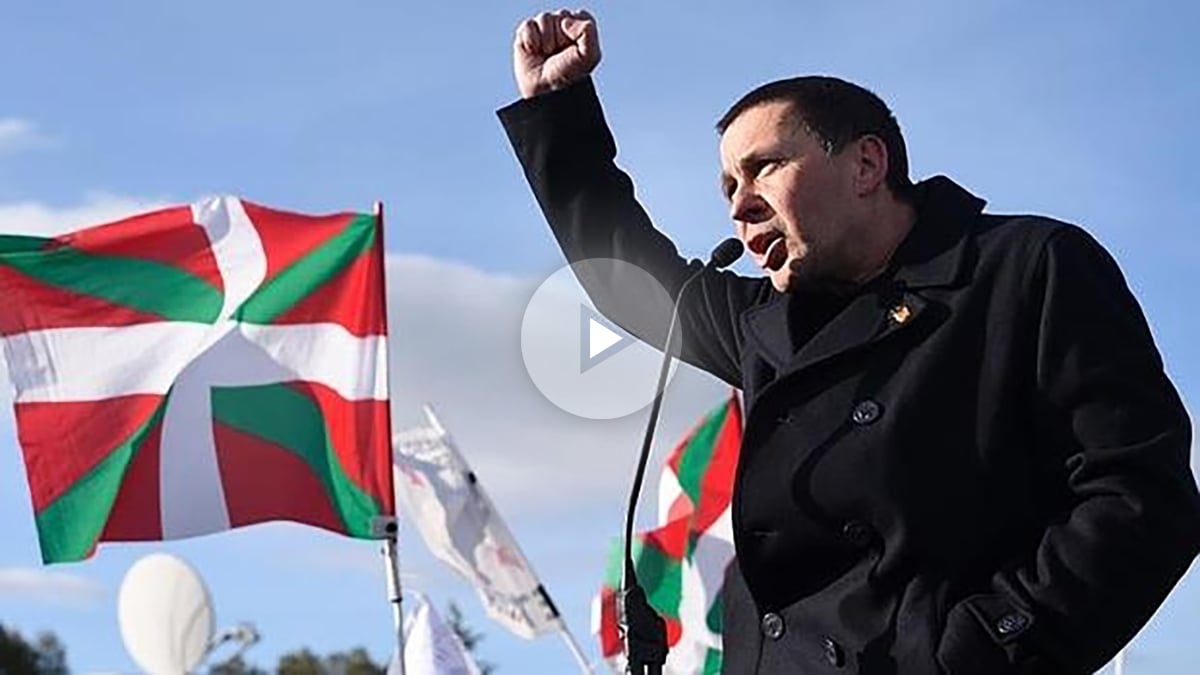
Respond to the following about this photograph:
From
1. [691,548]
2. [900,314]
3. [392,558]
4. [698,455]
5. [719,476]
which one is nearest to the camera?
[900,314]

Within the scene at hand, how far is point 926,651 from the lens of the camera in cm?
278

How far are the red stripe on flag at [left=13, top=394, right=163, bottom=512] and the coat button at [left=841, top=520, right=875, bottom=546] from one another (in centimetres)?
825

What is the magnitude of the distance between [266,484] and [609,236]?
754cm

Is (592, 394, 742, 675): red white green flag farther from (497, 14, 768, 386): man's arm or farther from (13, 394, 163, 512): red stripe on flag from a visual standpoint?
(497, 14, 768, 386): man's arm

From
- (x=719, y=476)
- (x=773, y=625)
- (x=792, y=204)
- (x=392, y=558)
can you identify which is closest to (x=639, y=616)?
(x=773, y=625)

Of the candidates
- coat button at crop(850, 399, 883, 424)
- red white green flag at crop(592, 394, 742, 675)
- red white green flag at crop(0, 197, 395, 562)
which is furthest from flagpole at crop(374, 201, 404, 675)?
coat button at crop(850, 399, 883, 424)

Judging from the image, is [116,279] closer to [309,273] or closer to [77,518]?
[309,273]

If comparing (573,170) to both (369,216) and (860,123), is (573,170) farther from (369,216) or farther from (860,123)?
(369,216)

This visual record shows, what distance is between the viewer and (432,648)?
534 inches

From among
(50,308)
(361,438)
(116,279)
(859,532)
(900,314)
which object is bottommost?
(859,532)

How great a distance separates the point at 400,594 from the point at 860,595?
301 inches

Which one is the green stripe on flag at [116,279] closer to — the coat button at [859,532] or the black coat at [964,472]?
the black coat at [964,472]

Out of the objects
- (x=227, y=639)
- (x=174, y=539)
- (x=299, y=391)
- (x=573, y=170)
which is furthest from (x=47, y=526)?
(x=573, y=170)

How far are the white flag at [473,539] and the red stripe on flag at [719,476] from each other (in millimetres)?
1555
